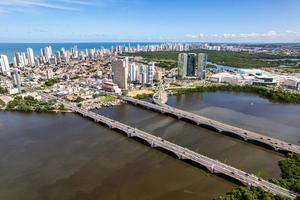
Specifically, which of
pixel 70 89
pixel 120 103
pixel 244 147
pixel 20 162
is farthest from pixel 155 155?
pixel 70 89

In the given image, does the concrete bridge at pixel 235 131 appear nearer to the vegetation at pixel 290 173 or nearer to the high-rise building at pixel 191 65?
the vegetation at pixel 290 173

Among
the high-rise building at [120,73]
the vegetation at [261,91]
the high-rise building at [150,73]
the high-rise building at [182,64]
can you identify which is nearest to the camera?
the vegetation at [261,91]

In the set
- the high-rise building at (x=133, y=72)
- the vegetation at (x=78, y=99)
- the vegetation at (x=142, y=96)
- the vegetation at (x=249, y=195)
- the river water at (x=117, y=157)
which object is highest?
the high-rise building at (x=133, y=72)

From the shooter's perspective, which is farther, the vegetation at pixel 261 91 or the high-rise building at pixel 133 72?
the high-rise building at pixel 133 72

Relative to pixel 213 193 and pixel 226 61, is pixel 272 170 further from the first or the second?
pixel 226 61

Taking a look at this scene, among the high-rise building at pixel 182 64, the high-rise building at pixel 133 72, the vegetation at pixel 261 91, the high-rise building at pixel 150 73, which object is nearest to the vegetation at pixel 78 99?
the high-rise building at pixel 133 72

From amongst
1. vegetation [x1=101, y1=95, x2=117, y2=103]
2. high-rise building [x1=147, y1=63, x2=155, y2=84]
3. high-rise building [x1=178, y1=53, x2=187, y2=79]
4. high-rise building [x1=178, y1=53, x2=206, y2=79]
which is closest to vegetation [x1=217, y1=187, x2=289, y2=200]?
vegetation [x1=101, y1=95, x2=117, y2=103]
